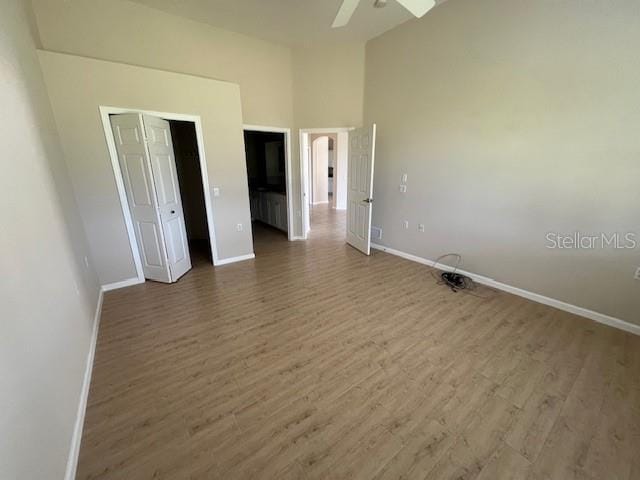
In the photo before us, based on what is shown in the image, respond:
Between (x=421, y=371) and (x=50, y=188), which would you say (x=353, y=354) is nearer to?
(x=421, y=371)

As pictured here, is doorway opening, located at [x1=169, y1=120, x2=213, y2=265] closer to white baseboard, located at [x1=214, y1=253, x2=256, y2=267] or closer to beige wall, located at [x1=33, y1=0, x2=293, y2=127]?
white baseboard, located at [x1=214, y1=253, x2=256, y2=267]

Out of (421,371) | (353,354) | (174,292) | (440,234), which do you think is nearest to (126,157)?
(174,292)

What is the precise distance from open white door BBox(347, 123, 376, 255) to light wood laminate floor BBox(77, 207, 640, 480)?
5.26ft

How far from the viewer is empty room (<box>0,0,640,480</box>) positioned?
1472 mm

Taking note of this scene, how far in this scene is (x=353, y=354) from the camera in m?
2.21

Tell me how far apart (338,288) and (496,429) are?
2.01 metres

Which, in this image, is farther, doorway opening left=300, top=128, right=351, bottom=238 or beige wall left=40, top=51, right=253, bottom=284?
doorway opening left=300, top=128, right=351, bottom=238

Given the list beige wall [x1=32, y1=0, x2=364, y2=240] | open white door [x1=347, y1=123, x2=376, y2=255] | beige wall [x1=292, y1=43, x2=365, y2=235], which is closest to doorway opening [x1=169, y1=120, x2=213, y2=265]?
beige wall [x1=32, y1=0, x2=364, y2=240]

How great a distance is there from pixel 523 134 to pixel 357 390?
3120 millimetres

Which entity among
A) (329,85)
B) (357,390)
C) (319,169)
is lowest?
(357,390)

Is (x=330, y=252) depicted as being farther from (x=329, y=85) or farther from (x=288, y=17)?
(x=288, y=17)

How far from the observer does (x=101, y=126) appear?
2.92 meters

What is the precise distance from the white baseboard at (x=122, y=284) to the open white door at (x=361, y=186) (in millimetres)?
3391

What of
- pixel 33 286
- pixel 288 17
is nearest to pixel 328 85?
pixel 288 17
